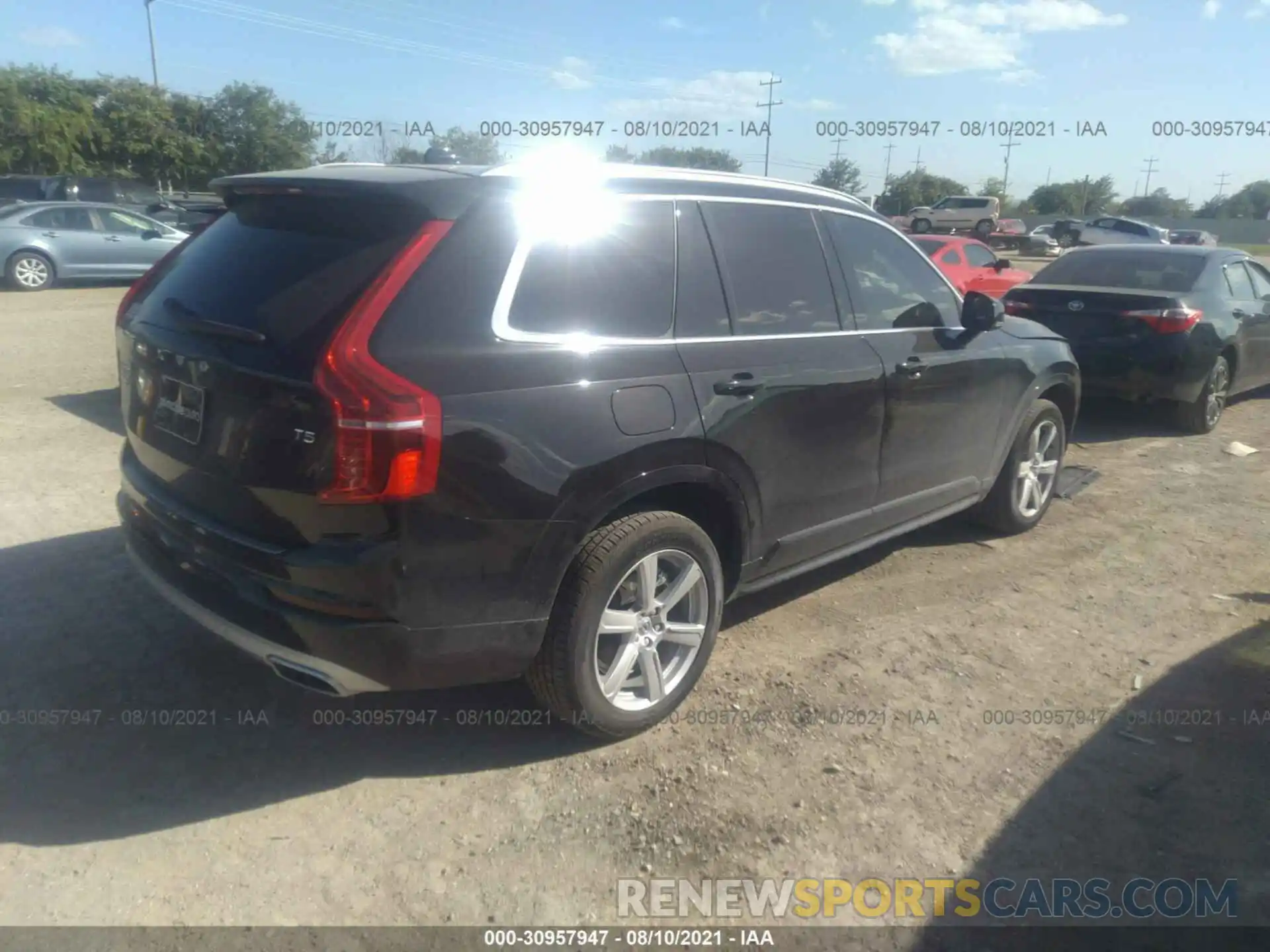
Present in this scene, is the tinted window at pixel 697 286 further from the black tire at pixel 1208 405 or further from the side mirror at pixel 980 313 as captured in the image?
the black tire at pixel 1208 405

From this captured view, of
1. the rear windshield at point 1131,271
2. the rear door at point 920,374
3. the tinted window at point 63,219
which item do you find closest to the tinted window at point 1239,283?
the rear windshield at point 1131,271

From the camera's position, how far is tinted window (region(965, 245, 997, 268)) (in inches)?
561

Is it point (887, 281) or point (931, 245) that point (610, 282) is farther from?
point (931, 245)

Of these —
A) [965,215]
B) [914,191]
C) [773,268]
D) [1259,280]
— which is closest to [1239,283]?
[1259,280]

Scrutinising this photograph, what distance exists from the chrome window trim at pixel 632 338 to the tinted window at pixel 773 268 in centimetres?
3

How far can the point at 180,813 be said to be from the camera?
3.06 meters

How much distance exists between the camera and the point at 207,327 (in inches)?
123

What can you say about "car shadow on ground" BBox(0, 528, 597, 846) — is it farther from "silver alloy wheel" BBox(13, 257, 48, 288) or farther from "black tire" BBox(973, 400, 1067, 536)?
"silver alloy wheel" BBox(13, 257, 48, 288)

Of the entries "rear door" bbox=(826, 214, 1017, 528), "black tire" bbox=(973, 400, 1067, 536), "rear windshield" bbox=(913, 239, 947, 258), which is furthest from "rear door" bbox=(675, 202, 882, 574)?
"rear windshield" bbox=(913, 239, 947, 258)

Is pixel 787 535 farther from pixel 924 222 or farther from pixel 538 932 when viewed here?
pixel 924 222

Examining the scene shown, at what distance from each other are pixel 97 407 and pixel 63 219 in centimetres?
1106

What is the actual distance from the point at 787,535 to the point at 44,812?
2.70 m

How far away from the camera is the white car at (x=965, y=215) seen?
44.1 meters

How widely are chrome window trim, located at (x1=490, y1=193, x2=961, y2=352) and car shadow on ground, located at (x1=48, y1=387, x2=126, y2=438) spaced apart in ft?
15.8
